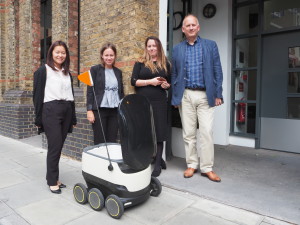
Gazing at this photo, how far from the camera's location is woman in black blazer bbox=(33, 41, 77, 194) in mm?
3283

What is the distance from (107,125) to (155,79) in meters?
0.91

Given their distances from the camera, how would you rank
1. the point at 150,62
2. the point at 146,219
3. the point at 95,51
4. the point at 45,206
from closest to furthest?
the point at 146,219 < the point at 45,206 < the point at 150,62 < the point at 95,51

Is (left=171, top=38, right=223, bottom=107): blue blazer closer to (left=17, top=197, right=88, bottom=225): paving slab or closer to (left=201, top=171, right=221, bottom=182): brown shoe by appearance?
(left=201, top=171, right=221, bottom=182): brown shoe

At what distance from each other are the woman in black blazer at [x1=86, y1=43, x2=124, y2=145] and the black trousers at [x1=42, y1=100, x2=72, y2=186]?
336 mm

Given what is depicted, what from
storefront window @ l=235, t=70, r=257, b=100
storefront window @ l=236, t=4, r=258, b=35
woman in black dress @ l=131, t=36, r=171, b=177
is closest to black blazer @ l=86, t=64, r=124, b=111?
woman in black dress @ l=131, t=36, r=171, b=177

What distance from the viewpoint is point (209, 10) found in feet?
19.6

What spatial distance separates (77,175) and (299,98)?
4078 millimetres

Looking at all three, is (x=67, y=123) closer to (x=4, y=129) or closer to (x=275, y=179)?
(x=275, y=179)

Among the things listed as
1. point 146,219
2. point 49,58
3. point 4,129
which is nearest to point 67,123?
point 49,58

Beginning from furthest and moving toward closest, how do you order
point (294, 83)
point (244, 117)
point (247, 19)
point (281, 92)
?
point (244, 117) < point (247, 19) < point (281, 92) < point (294, 83)

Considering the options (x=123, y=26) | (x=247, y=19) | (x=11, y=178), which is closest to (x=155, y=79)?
(x=123, y=26)

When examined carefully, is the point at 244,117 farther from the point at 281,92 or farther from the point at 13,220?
the point at 13,220

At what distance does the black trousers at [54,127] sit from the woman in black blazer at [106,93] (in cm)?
34

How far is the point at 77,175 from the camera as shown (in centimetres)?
410
